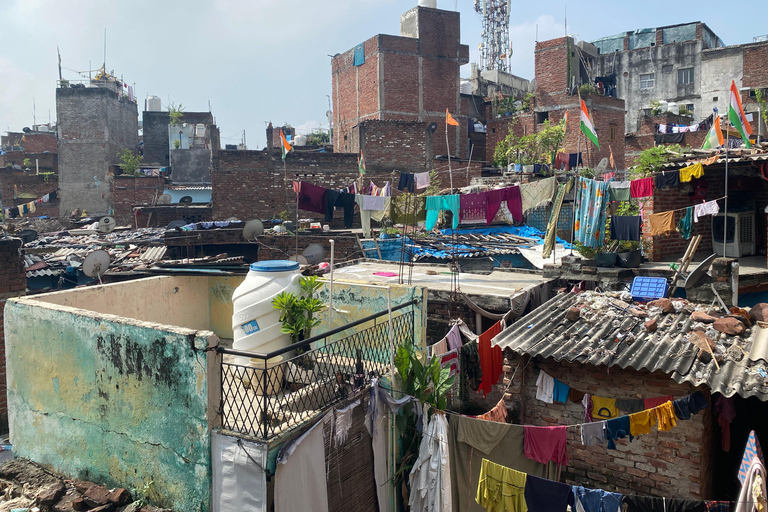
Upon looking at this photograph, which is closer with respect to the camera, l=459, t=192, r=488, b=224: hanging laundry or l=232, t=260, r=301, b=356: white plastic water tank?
l=232, t=260, r=301, b=356: white plastic water tank

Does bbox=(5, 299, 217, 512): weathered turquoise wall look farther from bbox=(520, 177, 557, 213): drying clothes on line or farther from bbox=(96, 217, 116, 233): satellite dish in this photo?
bbox=(96, 217, 116, 233): satellite dish

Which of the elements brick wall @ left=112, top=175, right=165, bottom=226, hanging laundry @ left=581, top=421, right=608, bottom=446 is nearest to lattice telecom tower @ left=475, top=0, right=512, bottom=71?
brick wall @ left=112, top=175, right=165, bottom=226

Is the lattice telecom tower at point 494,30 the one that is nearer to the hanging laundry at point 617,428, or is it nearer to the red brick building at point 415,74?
the red brick building at point 415,74

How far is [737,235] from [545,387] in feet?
19.9

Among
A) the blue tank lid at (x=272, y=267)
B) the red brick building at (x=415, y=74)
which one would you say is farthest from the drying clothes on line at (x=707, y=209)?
the red brick building at (x=415, y=74)

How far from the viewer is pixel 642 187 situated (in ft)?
33.9

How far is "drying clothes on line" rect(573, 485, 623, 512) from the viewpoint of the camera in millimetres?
5578

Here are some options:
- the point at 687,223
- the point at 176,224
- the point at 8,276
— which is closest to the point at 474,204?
the point at 687,223

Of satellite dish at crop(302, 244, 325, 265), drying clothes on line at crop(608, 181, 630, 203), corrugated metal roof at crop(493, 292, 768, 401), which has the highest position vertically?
drying clothes on line at crop(608, 181, 630, 203)

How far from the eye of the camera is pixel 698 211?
952 cm

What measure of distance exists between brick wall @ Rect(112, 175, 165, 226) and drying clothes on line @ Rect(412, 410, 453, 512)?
86.6ft

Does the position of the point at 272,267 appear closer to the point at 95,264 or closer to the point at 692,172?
the point at 692,172

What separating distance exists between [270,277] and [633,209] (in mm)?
11215

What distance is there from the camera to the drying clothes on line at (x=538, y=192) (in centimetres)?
1125
